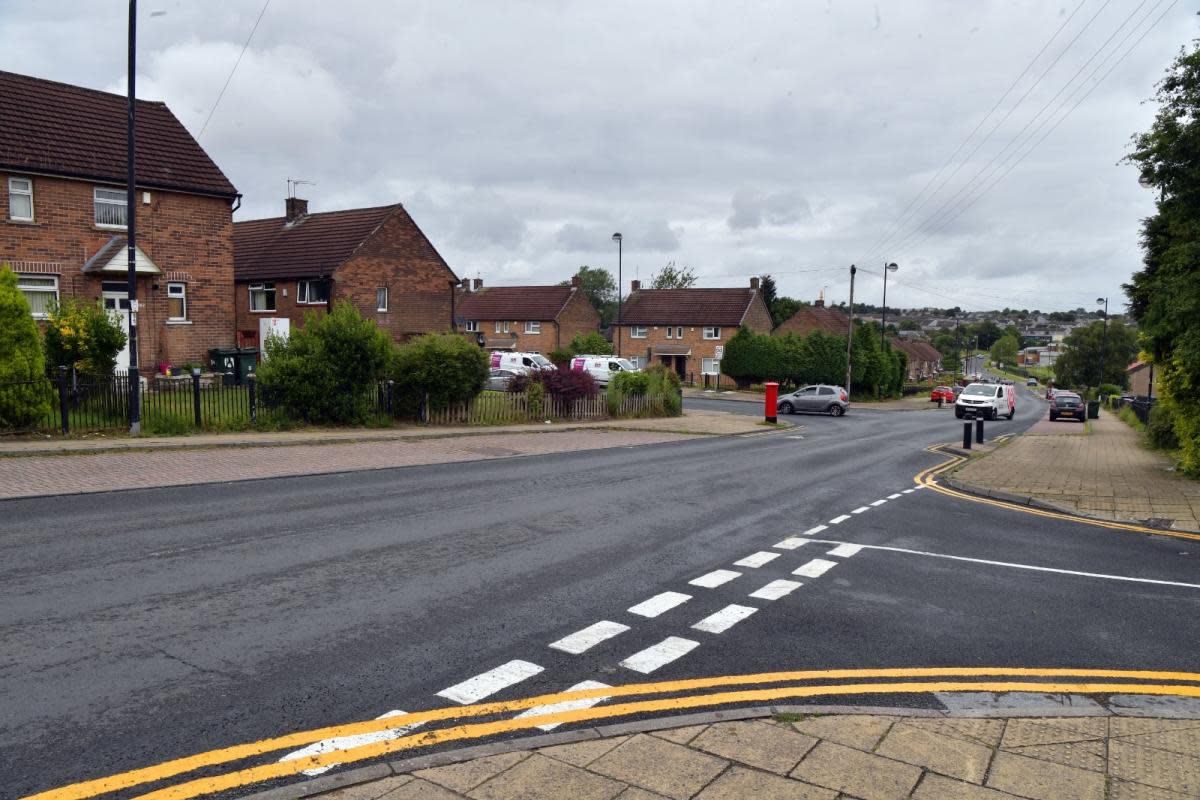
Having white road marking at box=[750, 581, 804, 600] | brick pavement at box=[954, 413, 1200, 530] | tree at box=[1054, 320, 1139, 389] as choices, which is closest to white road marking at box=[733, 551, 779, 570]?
white road marking at box=[750, 581, 804, 600]

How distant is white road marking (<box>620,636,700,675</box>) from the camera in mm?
5465

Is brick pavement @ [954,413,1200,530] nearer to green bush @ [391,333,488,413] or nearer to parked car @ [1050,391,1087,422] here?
green bush @ [391,333,488,413]

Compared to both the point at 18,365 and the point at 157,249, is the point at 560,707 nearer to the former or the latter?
the point at 18,365

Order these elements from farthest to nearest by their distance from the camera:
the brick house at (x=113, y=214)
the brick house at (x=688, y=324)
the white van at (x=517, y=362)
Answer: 1. the brick house at (x=688, y=324)
2. the white van at (x=517, y=362)
3. the brick house at (x=113, y=214)

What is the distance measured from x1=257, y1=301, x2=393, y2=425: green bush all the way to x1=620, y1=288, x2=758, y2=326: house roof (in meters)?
47.5

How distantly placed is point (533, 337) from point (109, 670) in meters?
63.6

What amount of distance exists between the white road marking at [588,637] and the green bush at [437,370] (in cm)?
1648

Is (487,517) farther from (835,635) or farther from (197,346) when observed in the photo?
(197,346)

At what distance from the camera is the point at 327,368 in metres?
19.8

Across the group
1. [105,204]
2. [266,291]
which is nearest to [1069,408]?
[266,291]

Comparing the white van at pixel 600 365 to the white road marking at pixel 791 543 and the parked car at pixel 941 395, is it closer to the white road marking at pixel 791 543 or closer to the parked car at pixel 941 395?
the parked car at pixel 941 395

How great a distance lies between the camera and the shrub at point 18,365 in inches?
598

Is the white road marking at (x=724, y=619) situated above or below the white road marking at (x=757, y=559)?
→ above

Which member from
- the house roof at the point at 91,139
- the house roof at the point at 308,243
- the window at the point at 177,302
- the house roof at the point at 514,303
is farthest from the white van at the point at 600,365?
the house roof at the point at 514,303
